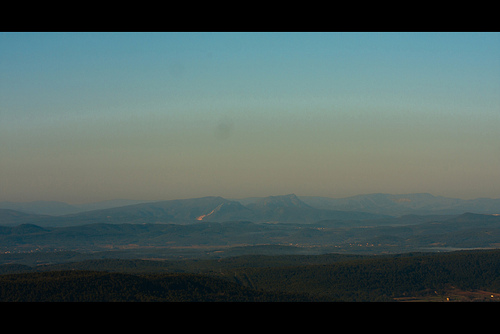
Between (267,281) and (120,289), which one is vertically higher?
(120,289)

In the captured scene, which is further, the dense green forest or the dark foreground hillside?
the dense green forest

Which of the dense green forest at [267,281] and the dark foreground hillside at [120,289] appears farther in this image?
the dense green forest at [267,281]

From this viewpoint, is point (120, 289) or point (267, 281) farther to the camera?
point (267, 281)
